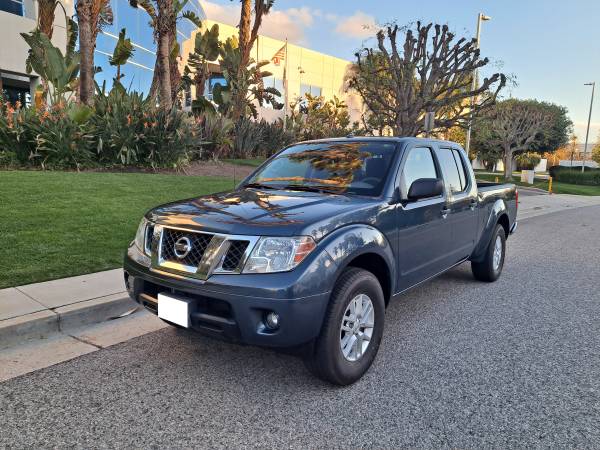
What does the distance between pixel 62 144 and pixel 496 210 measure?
9.99 m

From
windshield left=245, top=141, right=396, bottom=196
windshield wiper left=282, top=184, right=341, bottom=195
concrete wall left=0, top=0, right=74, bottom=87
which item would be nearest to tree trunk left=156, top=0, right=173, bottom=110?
concrete wall left=0, top=0, right=74, bottom=87

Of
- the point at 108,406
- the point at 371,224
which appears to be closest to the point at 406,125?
the point at 371,224

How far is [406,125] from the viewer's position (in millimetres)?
19047

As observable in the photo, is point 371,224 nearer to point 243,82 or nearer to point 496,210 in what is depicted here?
point 496,210

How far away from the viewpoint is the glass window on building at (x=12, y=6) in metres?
19.5

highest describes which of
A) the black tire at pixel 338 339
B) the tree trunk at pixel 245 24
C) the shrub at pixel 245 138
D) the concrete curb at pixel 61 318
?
the tree trunk at pixel 245 24

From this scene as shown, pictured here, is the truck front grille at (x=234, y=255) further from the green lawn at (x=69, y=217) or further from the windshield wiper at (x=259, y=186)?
the green lawn at (x=69, y=217)

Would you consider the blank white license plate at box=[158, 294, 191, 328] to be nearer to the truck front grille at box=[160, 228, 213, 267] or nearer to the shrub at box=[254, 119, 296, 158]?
the truck front grille at box=[160, 228, 213, 267]

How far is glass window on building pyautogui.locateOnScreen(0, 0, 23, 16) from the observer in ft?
64.0

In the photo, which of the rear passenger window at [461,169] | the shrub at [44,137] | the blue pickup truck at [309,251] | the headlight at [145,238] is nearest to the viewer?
the blue pickup truck at [309,251]

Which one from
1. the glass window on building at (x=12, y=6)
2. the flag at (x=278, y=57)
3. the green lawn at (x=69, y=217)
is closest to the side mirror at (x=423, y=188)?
the green lawn at (x=69, y=217)

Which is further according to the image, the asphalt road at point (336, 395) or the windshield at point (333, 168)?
the windshield at point (333, 168)

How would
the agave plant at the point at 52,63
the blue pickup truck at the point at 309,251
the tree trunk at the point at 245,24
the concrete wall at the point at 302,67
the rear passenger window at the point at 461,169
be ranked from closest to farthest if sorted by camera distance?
1. the blue pickup truck at the point at 309,251
2. the rear passenger window at the point at 461,169
3. the agave plant at the point at 52,63
4. the tree trunk at the point at 245,24
5. the concrete wall at the point at 302,67

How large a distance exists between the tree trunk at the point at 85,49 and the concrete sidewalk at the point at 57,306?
32.8 feet
